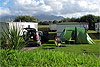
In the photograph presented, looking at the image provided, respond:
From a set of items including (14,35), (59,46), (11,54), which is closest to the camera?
(11,54)

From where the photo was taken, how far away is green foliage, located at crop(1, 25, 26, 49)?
525 cm

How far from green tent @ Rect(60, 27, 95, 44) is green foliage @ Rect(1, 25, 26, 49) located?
7287 mm

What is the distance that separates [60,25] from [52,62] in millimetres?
13342

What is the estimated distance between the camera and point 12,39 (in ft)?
17.5

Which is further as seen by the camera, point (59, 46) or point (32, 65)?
point (59, 46)

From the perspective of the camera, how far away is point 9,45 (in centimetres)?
546

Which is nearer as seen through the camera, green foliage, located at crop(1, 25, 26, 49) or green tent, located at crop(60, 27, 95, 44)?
green foliage, located at crop(1, 25, 26, 49)

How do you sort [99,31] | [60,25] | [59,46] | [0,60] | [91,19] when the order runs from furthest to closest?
1. [91,19]
2. [99,31]
3. [60,25]
4. [59,46]
5. [0,60]

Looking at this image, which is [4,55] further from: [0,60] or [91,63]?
[91,63]

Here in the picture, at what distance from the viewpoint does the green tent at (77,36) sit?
12.0m

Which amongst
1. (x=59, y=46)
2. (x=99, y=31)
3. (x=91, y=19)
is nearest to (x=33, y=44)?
(x=59, y=46)

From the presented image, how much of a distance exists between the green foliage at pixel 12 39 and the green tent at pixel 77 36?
7.29 metres

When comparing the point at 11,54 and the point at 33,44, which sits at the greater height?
the point at 11,54

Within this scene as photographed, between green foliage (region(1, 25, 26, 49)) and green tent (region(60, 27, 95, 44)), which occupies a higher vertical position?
green foliage (region(1, 25, 26, 49))
